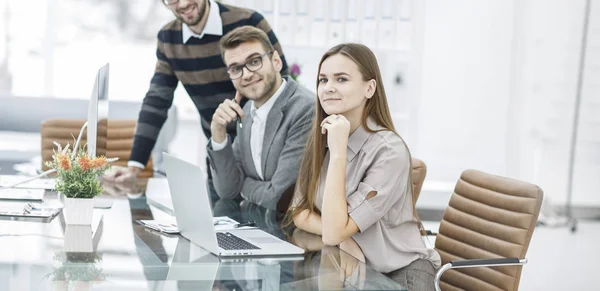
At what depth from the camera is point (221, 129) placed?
304cm

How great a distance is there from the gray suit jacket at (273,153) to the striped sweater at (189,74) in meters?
0.53

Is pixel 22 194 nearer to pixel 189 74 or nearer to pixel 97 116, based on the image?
pixel 97 116

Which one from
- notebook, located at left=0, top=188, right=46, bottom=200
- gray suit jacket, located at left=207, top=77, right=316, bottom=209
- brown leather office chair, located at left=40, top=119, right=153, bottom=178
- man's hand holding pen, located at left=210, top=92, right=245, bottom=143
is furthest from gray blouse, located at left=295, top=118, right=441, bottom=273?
notebook, located at left=0, top=188, right=46, bottom=200

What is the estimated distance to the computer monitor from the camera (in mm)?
2486

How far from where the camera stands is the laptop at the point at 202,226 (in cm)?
206

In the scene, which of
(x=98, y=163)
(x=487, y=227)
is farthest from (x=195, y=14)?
(x=487, y=227)

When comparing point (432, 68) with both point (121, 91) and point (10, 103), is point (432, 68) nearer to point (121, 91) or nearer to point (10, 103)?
point (121, 91)

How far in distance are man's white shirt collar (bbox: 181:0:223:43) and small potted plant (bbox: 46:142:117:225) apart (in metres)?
1.39

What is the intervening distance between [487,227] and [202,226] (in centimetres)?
102

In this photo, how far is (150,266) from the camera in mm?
1965

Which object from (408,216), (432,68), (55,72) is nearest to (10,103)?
(55,72)

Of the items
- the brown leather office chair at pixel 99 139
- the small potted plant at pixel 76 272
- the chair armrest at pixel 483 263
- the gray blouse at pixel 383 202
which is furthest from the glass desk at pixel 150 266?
the brown leather office chair at pixel 99 139

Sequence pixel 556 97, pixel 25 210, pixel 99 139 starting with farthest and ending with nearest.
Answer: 1. pixel 556 97
2. pixel 99 139
3. pixel 25 210

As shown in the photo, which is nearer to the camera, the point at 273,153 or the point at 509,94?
the point at 273,153
